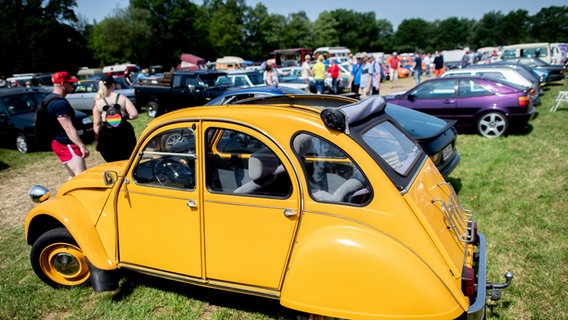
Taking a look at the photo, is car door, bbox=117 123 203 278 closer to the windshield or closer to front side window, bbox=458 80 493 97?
front side window, bbox=458 80 493 97

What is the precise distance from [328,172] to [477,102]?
7596mm

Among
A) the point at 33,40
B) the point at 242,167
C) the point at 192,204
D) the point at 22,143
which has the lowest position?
the point at 22,143

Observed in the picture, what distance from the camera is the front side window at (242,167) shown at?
275 cm

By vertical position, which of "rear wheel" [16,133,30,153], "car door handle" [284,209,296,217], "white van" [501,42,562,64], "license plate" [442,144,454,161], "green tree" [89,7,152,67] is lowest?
"rear wheel" [16,133,30,153]

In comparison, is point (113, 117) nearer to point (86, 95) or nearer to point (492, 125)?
point (492, 125)

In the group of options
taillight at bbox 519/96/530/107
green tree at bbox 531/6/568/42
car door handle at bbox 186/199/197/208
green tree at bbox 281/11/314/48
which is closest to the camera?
car door handle at bbox 186/199/197/208

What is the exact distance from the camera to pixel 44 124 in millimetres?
5008

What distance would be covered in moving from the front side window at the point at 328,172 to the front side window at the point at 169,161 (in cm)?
95

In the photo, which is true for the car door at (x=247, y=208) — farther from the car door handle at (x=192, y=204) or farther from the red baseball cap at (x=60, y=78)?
the red baseball cap at (x=60, y=78)

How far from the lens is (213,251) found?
288 cm

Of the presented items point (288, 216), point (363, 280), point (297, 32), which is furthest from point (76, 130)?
point (297, 32)

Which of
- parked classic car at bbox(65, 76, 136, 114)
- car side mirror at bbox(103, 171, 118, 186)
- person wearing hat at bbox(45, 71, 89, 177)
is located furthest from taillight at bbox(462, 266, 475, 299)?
parked classic car at bbox(65, 76, 136, 114)

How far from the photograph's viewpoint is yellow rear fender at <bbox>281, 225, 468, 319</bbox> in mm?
2211

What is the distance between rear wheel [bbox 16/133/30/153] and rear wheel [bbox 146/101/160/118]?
16.7 feet
